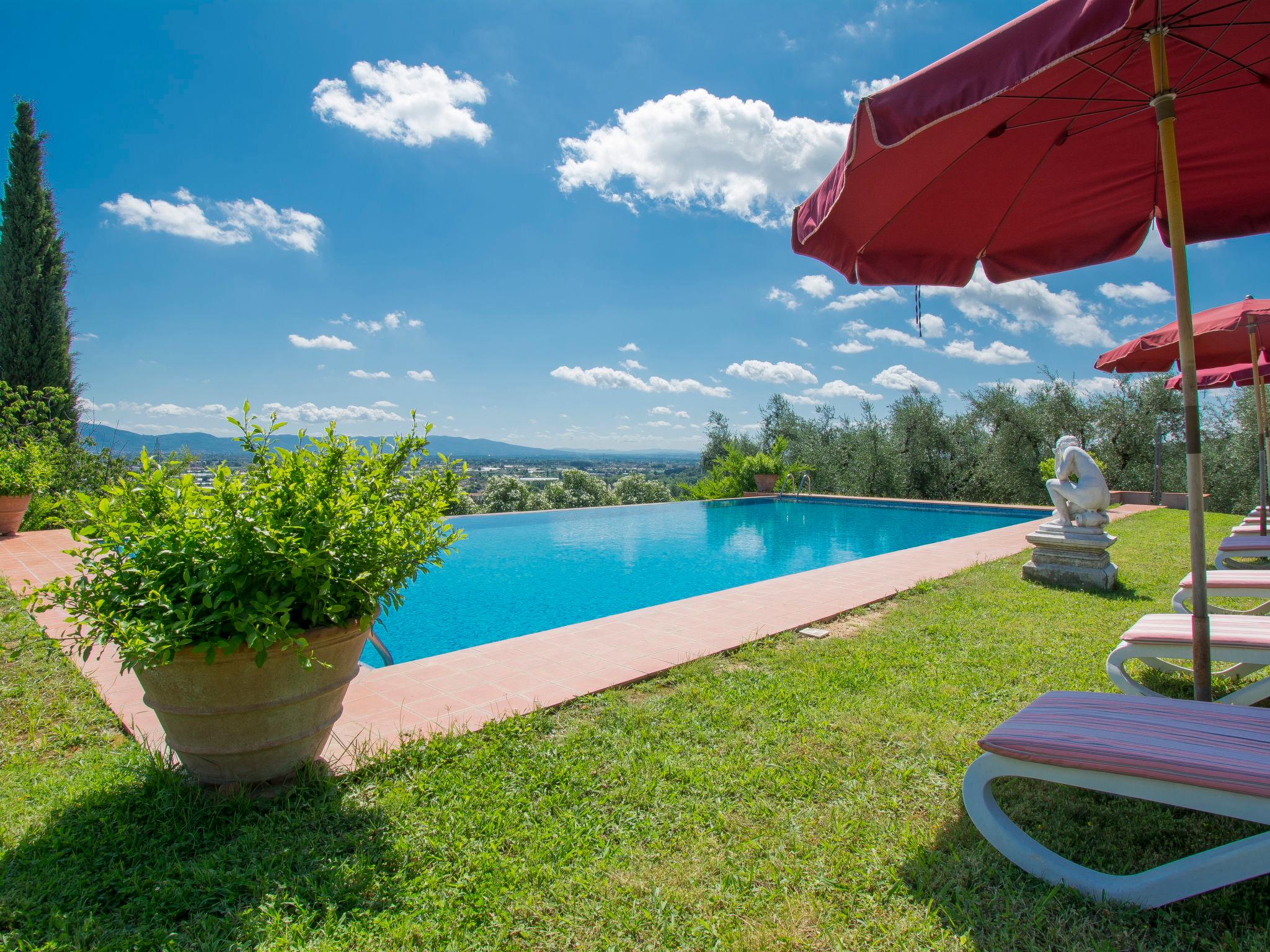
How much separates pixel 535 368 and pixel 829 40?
2760cm

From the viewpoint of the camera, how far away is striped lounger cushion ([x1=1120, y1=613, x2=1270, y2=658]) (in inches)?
97.9

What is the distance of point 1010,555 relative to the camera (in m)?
7.26

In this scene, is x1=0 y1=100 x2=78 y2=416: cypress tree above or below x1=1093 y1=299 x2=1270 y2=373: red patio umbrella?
above

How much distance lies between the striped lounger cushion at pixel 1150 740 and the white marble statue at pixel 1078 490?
4080 mm

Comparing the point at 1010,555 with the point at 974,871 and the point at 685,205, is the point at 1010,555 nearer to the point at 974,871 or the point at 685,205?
the point at 974,871

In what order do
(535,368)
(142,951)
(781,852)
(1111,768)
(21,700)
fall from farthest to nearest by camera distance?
(535,368) < (21,700) < (781,852) < (1111,768) < (142,951)

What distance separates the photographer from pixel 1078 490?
18.2 ft

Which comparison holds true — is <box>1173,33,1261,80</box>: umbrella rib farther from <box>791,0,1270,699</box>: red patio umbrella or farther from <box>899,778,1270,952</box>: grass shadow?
<box>899,778,1270,952</box>: grass shadow

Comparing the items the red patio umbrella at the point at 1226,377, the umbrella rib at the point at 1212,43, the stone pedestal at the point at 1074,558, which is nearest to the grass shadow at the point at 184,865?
the umbrella rib at the point at 1212,43

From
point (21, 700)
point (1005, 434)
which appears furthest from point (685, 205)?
point (21, 700)

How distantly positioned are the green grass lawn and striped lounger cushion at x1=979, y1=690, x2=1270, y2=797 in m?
0.39

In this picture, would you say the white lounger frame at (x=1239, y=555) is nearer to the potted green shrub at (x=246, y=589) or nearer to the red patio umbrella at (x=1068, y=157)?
the red patio umbrella at (x=1068, y=157)

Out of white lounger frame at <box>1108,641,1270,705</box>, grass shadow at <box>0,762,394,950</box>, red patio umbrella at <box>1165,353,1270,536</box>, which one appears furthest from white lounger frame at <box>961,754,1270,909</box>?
red patio umbrella at <box>1165,353,1270,536</box>

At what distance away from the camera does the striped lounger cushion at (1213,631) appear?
2.49m
